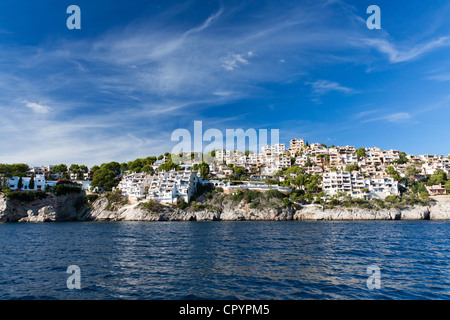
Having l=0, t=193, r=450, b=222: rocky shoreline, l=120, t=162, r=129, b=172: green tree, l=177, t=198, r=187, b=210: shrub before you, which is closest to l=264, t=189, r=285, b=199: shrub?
l=0, t=193, r=450, b=222: rocky shoreline

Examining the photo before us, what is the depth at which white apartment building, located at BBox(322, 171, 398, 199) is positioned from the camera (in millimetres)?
101625

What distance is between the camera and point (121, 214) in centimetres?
9338

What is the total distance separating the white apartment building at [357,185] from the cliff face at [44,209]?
98.6 meters

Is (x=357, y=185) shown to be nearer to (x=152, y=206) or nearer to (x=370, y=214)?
(x=370, y=214)

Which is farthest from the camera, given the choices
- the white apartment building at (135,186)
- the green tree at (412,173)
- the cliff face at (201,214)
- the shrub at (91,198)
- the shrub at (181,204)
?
the green tree at (412,173)

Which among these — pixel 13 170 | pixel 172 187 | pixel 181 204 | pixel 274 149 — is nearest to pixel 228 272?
pixel 181 204

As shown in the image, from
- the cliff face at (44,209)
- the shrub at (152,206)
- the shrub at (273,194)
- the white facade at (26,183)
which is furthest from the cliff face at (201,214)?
the white facade at (26,183)

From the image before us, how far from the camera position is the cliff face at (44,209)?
8762 centimetres

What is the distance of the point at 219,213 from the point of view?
9231 cm

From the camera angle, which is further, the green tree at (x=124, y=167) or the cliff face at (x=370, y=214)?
the green tree at (x=124, y=167)

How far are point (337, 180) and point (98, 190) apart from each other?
103 m

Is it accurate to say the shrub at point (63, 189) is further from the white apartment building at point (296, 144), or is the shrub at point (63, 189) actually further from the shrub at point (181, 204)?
the white apartment building at point (296, 144)
